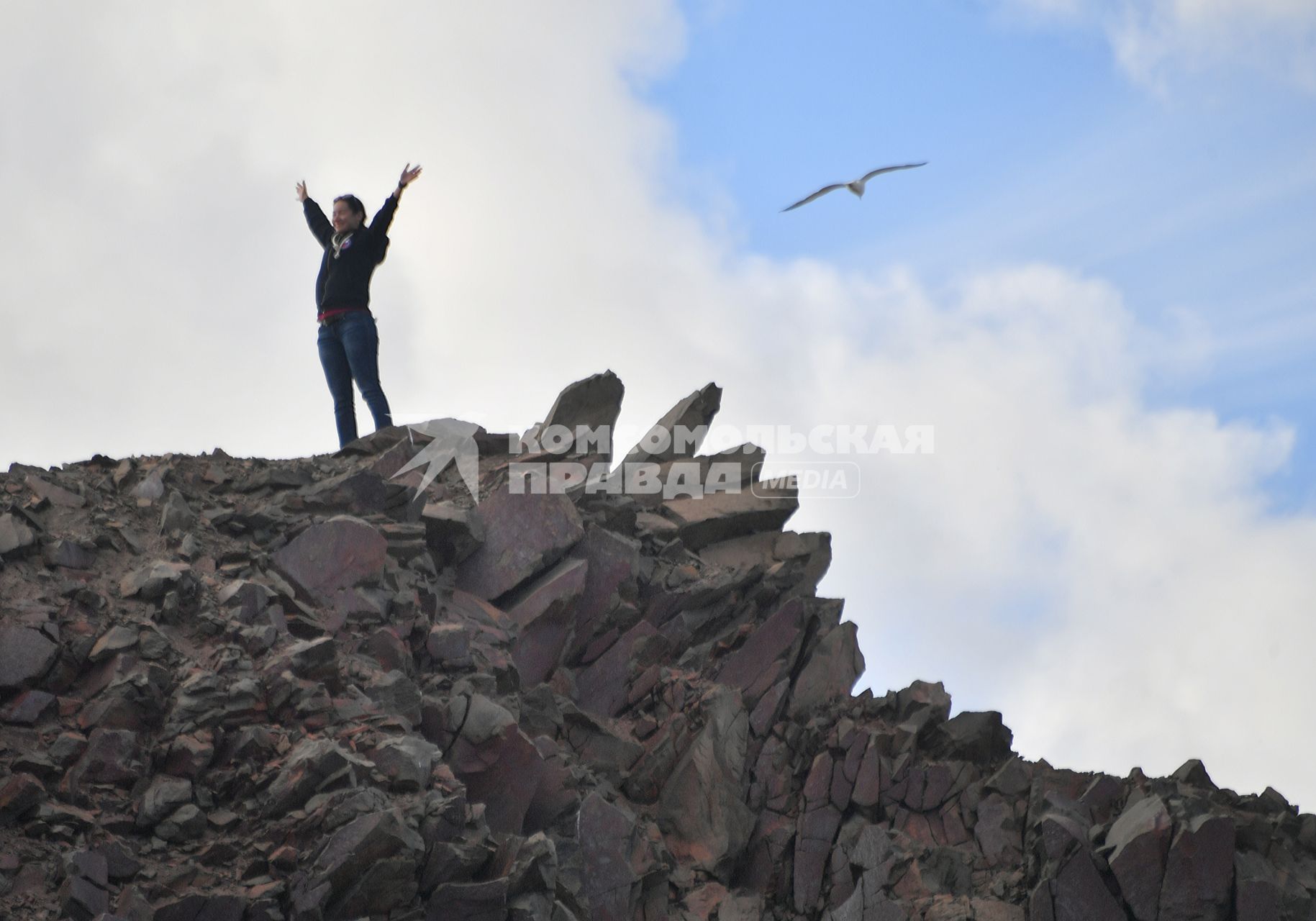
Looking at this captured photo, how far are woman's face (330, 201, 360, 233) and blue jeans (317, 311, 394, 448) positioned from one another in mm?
1324

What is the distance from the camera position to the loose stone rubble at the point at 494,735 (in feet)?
37.2

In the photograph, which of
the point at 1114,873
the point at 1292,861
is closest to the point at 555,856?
the point at 1114,873

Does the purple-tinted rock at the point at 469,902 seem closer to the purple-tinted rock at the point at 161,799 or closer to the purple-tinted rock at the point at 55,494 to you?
the purple-tinted rock at the point at 161,799

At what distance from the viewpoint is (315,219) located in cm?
1908

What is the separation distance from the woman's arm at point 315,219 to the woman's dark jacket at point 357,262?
0.22 m

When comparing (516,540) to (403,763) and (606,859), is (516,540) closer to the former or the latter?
(606,859)

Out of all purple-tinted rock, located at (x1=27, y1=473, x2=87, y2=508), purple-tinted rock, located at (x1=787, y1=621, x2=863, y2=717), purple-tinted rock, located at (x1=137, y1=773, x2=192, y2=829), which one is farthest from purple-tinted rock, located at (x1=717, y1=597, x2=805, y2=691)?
purple-tinted rock, located at (x1=27, y1=473, x2=87, y2=508)

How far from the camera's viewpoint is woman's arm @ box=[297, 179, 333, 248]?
19.0 meters

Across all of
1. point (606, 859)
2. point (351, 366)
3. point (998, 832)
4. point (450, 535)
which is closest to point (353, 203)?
point (351, 366)

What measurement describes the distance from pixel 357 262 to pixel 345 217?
2.33 feet

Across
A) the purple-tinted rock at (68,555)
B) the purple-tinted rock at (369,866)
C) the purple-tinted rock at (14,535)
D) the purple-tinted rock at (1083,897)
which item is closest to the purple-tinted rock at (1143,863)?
the purple-tinted rock at (1083,897)

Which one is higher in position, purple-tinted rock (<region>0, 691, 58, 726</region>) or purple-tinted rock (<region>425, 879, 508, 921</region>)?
purple-tinted rock (<region>0, 691, 58, 726</region>)

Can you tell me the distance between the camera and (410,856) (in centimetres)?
1136

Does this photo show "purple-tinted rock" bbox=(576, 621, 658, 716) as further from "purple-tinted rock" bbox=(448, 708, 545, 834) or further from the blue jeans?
the blue jeans
